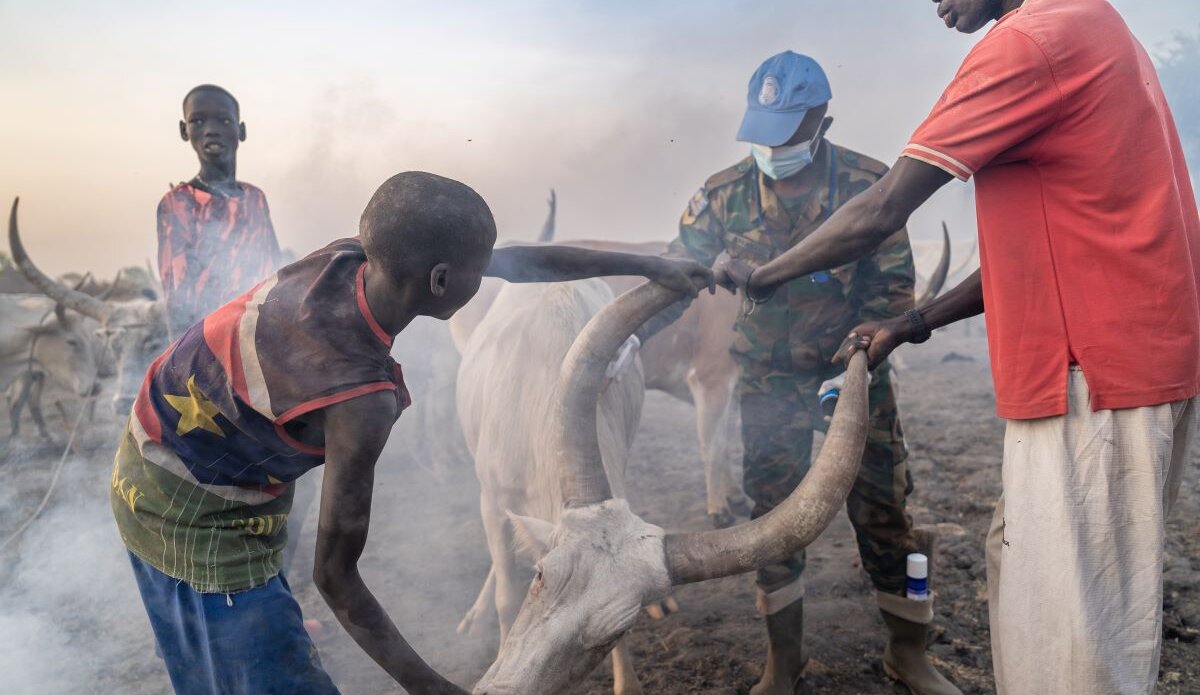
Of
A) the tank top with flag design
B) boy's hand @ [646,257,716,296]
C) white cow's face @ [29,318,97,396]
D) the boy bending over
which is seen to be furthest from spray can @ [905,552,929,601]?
white cow's face @ [29,318,97,396]

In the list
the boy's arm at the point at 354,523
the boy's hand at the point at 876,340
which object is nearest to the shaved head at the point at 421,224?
the boy's arm at the point at 354,523

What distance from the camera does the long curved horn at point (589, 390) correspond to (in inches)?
105

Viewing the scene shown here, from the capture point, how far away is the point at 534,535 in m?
2.65

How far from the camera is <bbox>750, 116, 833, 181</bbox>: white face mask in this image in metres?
3.72

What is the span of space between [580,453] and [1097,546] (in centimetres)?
153

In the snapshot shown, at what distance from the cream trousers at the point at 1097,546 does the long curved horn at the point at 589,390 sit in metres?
1.28

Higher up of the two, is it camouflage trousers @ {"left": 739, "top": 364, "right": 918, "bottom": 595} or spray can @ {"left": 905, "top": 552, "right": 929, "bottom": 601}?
camouflage trousers @ {"left": 739, "top": 364, "right": 918, "bottom": 595}

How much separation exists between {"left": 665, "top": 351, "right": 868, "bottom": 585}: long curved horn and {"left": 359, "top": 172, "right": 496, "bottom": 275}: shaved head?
3.84 feet

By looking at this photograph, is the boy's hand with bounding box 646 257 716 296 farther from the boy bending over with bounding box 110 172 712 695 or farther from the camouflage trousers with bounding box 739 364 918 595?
the camouflage trousers with bounding box 739 364 918 595

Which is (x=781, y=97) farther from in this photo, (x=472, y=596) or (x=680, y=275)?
(x=472, y=596)

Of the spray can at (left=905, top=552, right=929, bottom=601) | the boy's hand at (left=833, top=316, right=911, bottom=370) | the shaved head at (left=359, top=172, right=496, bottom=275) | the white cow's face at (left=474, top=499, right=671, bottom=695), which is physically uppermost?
the shaved head at (left=359, top=172, right=496, bottom=275)

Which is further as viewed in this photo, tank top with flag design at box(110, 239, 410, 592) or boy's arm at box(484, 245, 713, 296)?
boy's arm at box(484, 245, 713, 296)

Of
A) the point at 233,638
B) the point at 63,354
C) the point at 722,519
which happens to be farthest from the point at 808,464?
the point at 63,354

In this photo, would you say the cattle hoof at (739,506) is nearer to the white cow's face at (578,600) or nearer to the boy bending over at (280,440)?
the white cow's face at (578,600)
